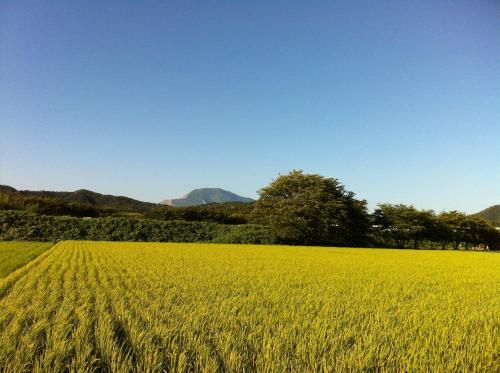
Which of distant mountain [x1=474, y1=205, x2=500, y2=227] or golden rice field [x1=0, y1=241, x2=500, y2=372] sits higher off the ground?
distant mountain [x1=474, y1=205, x2=500, y2=227]

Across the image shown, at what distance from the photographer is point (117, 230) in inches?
1204

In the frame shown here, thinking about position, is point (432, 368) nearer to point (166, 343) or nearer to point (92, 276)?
point (166, 343)

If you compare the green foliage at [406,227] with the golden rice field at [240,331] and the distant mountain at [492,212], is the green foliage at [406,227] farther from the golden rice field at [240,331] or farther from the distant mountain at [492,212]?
the distant mountain at [492,212]

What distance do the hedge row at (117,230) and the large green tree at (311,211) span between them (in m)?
1.98

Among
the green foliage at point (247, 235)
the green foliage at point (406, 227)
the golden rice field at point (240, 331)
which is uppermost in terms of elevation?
the green foliage at point (406, 227)

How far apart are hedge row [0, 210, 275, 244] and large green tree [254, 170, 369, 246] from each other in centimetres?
198

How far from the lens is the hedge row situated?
1070 inches

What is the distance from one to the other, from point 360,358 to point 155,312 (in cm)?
245

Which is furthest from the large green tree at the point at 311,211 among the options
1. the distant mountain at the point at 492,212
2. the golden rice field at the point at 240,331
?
the distant mountain at the point at 492,212

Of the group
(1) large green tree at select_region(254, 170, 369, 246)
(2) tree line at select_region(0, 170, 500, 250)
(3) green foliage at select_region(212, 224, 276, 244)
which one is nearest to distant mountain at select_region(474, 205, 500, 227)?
(2) tree line at select_region(0, 170, 500, 250)

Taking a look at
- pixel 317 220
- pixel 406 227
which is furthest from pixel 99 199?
pixel 406 227

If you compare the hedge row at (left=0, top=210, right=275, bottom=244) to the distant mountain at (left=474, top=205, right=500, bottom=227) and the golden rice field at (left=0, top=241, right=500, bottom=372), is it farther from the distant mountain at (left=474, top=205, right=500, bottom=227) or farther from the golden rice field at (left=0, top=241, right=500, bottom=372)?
the distant mountain at (left=474, top=205, right=500, bottom=227)

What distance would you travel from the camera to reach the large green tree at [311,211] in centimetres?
3369

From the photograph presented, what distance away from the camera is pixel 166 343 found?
3.14 metres
